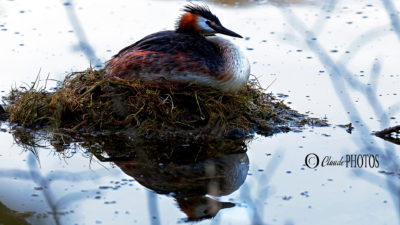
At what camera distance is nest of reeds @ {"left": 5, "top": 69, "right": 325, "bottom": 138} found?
19.5 ft

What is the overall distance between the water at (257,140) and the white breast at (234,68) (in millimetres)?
508

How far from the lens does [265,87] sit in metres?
6.72

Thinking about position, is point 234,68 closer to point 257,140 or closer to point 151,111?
point 257,140

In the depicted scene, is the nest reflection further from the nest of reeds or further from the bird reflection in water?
the nest of reeds

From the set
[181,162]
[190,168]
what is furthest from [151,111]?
[190,168]

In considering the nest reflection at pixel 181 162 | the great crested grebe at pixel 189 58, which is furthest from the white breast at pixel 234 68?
the nest reflection at pixel 181 162

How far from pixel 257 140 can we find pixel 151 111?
2.80ft

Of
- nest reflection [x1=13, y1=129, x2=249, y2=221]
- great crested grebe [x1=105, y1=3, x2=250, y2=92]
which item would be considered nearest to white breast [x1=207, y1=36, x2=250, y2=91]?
great crested grebe [x1=105, y1=3, x2=250, y2=92]

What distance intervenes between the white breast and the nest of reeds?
80mm

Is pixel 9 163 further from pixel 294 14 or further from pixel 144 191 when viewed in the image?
pixel 294 14

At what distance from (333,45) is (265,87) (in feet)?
4.14

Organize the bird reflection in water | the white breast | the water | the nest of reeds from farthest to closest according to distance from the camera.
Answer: the white breast → the nest of reeds → the bird reflection in water → the water

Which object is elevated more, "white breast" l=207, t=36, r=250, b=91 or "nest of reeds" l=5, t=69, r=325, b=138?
"white breast" l=207, t=36, r=250, b=91

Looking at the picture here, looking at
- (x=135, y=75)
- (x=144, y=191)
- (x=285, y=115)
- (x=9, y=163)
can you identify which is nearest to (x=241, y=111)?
(x=285, y=115)
